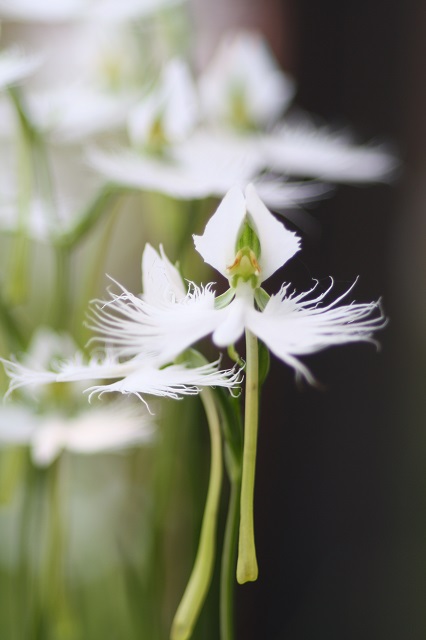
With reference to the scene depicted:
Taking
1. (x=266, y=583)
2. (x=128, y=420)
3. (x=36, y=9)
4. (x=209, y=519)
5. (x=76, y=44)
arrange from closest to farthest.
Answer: (x=209, y=519), (x=128, y=420), (x=36, y=9), (x=76, y=44), (x=266, y=583)

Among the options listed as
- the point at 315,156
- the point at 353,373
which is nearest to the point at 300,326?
the point at 315,156

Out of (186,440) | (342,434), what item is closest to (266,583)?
(342,434)

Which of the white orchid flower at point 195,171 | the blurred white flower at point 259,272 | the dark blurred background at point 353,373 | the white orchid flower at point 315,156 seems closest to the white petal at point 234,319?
the blurred white flower at point 259,272

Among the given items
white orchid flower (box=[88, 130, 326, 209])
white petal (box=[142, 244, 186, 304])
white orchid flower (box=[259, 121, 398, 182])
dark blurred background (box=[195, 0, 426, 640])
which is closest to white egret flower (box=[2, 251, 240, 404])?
white petal (box=[142, 244, 186, 304])

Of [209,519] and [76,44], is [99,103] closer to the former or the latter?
[76,44]

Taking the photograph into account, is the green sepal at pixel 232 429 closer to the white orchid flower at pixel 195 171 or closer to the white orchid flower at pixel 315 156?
the white orchid flower at pixel 195 171

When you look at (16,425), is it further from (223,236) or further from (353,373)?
(353,373)
